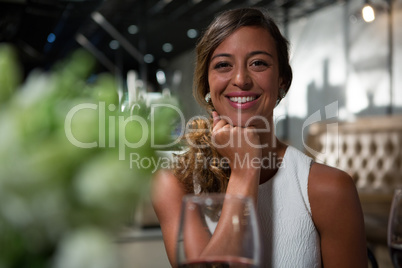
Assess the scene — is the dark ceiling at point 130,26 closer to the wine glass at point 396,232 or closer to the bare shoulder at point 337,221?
the bare shoulder at point 337,221

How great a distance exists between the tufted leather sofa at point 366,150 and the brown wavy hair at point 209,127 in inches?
126

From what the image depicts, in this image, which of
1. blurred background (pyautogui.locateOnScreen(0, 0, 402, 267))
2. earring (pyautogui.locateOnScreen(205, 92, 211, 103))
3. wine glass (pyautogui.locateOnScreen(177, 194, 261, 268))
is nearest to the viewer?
wine glass (pyautogui.locateOnScreen(177, 194, 261, 268))

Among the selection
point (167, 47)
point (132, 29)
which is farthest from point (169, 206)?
point (167, 47)

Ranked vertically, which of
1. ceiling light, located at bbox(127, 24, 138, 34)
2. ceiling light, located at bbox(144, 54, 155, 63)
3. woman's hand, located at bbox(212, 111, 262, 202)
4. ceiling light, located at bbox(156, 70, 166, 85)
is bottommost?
woman's hand, located at bbox(212, 111, 262, 202)

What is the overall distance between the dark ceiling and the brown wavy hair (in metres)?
6.55

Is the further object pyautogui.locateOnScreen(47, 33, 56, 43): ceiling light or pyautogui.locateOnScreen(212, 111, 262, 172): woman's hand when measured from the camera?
pyautogui.locateOnScreen(47, 33, 56, 43): ceiling light

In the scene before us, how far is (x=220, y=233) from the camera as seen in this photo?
1.69ft

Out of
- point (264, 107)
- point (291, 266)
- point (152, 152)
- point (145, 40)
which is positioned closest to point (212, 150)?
point (264, 107)

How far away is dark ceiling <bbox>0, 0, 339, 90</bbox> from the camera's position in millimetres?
8031

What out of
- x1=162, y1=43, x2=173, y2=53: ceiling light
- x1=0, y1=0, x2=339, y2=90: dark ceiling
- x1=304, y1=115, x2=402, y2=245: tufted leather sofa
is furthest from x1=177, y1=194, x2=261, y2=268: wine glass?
x1=162, y1=43, x2=173, y2=53: ceiling light

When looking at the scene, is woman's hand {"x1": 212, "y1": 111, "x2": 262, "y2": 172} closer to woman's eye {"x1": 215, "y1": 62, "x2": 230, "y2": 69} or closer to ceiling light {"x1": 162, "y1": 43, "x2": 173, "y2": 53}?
woman's eye {"x1": 215, "y1": 62, "x2": 230, "y2": 69}

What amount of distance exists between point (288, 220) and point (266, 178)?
0.45 feet

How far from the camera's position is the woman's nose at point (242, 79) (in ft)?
4.02

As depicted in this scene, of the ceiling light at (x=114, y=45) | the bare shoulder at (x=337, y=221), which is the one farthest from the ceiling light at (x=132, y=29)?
the bare shoulder at (x=337, y=221)
